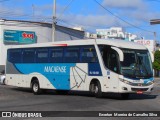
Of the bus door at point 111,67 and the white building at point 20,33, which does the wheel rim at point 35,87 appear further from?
the white building at point 20,33

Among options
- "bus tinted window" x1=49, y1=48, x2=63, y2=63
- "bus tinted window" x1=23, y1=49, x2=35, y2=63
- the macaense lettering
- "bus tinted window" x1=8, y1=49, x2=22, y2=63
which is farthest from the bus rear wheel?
"bus tinted window" x1=8, y1=49, x2=22, y2=63

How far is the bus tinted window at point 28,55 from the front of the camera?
87.8ft

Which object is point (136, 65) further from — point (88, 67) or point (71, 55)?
point (71, 55)

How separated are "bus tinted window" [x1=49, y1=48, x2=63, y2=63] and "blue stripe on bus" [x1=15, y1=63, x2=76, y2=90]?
1.03 feet

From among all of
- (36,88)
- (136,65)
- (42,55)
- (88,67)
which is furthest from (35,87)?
(136,65)

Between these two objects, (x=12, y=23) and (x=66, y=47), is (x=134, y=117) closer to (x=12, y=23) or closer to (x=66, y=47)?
(x=66, y=47)

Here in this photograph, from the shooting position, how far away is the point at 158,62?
3282 inches

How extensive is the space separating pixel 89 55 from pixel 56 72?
9.50 ft

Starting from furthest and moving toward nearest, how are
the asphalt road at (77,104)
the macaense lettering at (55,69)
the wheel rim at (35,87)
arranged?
the wheel rim at (35,87), the macaense lettering at (55,69), the asphalt road at (77,104)

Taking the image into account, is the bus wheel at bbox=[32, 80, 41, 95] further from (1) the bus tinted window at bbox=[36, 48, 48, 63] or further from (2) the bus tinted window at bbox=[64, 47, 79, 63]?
(2) the bus tinted window at bbox=[64, 47, 79, 63]

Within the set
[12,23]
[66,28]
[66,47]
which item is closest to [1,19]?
[12,23]

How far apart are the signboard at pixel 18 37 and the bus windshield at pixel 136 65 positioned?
35166 mm

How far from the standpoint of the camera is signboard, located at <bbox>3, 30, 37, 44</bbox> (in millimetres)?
55219

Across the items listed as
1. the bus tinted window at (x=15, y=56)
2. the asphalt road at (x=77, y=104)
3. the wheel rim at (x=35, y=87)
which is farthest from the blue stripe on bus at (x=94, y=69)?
the bus tinted window at (x=15, y=56)
